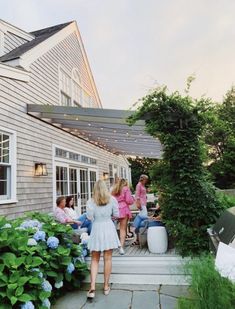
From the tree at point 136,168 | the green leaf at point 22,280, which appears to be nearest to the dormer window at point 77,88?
the green leaf at point 22,280

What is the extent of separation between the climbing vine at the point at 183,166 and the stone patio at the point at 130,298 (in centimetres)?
83

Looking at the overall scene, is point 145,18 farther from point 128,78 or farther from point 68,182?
point 68,182

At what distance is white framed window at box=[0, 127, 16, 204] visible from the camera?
5.89m

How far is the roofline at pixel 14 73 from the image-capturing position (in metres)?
5.83

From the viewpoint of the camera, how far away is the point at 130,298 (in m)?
3.93

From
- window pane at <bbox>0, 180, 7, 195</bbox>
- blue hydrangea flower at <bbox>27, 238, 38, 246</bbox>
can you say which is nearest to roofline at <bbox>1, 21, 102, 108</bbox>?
window pane at <bbox>0, 180, 7, 195</bbox>

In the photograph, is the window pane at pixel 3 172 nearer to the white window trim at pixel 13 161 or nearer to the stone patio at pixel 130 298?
the white window trim at pixel 13 161

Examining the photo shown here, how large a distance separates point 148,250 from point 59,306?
2.05 meters

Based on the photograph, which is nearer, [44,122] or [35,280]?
[35,280]

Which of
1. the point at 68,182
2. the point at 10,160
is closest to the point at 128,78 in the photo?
the point at 68,182

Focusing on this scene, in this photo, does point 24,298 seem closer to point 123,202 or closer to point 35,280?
point 35,280

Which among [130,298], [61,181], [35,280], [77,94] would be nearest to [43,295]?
[35,280]

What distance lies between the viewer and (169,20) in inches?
447

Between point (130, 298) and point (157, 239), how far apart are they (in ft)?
4.42
